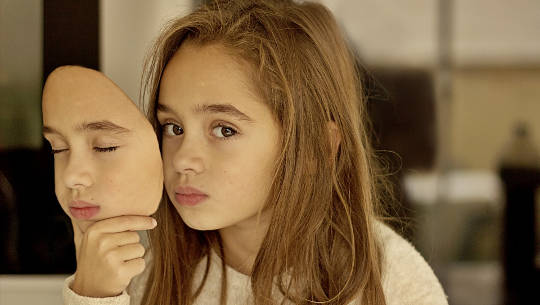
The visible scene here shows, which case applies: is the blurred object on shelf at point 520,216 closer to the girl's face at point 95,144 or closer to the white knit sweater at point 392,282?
the white knit sweater at point 392,282

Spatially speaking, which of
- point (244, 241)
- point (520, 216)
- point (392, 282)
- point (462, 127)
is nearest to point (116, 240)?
point (244, 241)

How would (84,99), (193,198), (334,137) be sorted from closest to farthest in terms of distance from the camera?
(84,99)
(193,198)
(334,137)

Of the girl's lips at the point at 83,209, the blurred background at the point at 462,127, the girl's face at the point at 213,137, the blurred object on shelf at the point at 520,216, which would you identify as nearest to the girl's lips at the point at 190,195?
the girl's face at the point at 213,137

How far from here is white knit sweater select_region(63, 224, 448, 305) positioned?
929 mm

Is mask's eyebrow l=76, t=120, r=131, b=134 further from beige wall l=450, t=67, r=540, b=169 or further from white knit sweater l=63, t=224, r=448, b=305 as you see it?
beige wall l=450, t=67, r=540, b=169

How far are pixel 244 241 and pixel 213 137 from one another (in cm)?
22

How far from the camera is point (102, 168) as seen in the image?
0.70m

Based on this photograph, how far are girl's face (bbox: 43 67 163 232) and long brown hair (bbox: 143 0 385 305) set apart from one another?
0.17m

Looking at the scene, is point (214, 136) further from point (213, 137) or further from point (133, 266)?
point (133, 266)

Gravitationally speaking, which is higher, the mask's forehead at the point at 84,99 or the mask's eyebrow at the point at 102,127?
the mask's forehead at the point at 84,99

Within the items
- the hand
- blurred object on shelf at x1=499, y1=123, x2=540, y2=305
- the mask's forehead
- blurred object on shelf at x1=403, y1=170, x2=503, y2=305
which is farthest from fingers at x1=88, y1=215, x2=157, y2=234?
blurred object on shelf at x1=499, y1=123, x2=540, y2=305

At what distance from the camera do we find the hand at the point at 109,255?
0.73 m

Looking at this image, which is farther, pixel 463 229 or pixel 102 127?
pixel 463 229

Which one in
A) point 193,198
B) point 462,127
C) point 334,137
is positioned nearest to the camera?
point 193,198
